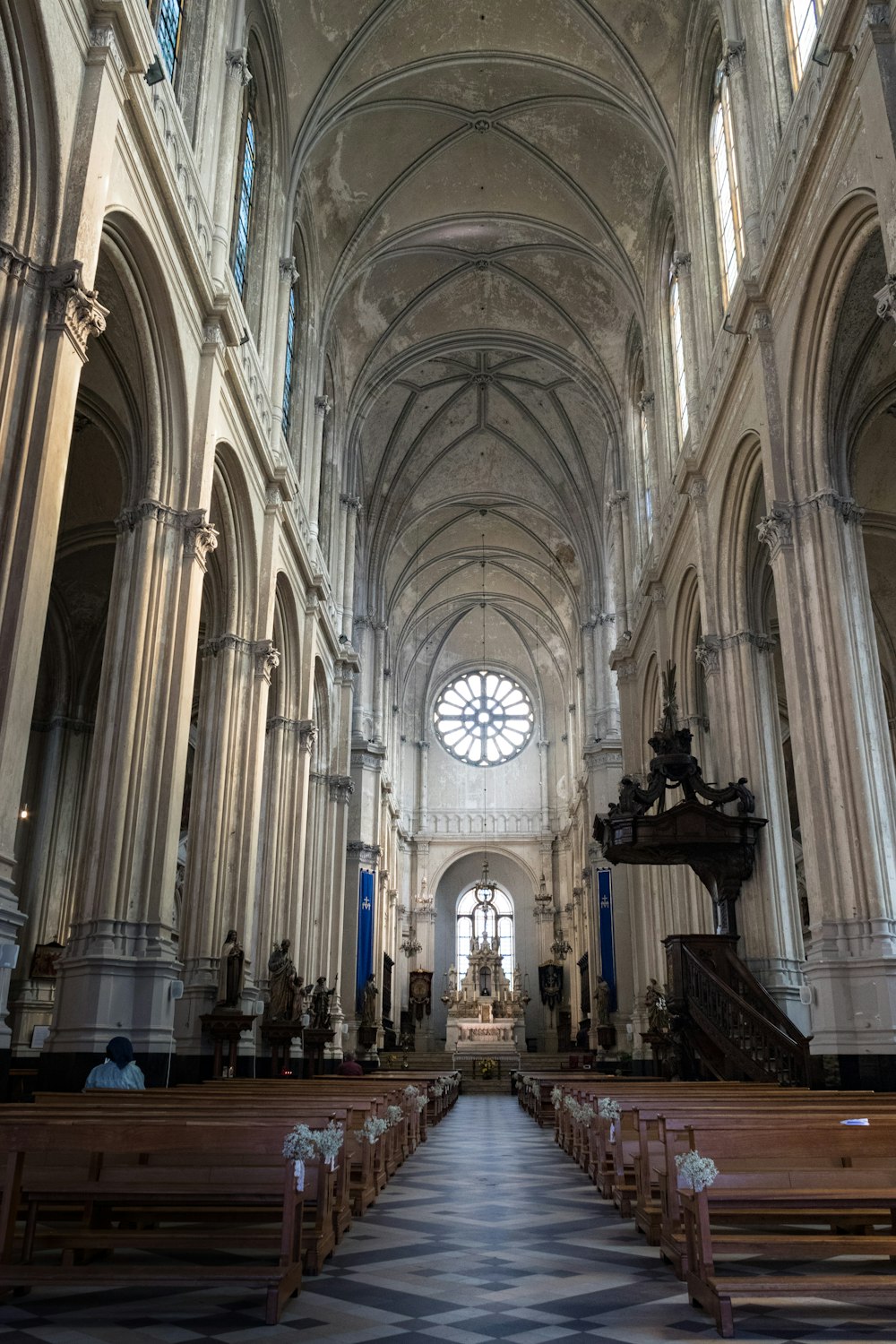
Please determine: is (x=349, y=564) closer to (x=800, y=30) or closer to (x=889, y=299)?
(x=800, y=30)

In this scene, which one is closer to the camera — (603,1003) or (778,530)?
(778,530)

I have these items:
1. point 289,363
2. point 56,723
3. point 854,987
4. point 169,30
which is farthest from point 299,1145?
point 289,363

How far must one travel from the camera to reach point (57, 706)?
1853 centimetres

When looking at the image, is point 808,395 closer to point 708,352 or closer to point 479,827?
point 708,352

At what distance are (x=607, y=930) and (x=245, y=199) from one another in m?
18.4

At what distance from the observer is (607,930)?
26641mm

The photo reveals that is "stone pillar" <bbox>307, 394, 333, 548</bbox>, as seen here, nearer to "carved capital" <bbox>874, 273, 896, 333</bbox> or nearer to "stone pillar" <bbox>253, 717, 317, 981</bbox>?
"stone pillar" <bbox>253, 717, 317, 981</bbox>

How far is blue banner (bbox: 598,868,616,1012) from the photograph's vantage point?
2602 centimetres

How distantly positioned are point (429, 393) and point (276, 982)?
668 inches

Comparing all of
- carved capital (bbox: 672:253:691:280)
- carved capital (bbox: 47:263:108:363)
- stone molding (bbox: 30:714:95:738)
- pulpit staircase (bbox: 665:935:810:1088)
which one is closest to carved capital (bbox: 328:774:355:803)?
stone molding (bbox: 30:714:95:738)

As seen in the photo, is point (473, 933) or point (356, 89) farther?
point (473, 933)

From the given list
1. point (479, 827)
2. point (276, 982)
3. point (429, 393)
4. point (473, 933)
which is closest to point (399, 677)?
point (479, 827)

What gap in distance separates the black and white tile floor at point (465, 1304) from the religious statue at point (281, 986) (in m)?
9.18

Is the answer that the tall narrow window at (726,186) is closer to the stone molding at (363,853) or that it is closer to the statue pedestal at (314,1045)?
the statue pedestal at (314,1045)
